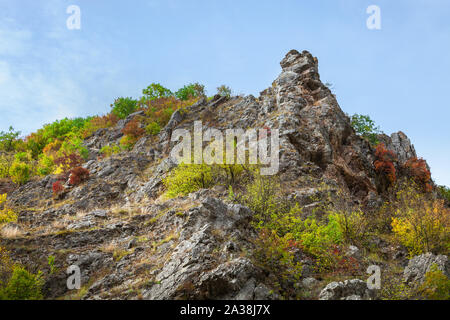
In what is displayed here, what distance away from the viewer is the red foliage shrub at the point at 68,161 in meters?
33.2

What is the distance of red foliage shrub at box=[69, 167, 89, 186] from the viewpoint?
2805 centimetres

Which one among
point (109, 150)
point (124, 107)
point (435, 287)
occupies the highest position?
point (124, 107)

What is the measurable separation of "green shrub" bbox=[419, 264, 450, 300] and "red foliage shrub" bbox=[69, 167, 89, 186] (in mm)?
28095

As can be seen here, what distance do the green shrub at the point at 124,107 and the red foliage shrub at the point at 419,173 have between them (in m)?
41.6

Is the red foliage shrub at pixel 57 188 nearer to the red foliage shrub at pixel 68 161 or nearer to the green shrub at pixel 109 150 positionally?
the red foliage shrub at pixel 68 161

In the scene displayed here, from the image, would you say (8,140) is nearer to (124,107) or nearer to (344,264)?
(124,107)

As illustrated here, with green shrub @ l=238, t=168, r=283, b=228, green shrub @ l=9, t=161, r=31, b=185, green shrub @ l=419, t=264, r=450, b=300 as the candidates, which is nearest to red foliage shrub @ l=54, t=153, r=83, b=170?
green shrub @ l=9, t=161, r=31, b=185

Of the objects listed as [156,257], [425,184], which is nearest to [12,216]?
[156,257]

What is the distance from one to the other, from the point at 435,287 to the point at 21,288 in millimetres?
15286

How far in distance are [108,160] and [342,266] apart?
26.4m

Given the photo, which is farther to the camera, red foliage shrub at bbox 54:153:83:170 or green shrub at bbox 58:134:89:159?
green shrub at bbox 58:134:89:159

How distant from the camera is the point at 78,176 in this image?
28.4 metres

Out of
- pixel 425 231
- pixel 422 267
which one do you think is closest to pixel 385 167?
pixel 425 231

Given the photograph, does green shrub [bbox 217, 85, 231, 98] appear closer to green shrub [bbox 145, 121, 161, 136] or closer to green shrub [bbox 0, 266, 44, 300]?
green shrub [bbox 145, 121, 161, 136]
